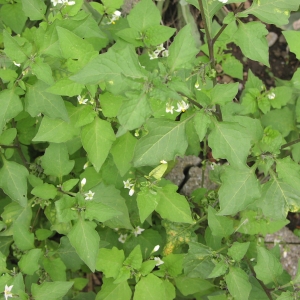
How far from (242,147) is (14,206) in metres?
1.81

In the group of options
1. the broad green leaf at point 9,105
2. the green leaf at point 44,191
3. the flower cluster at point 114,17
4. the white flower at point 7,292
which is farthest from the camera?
the flower cluster at point 114,17

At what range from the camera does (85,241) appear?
2.27 m

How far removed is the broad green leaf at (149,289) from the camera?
2.56 m

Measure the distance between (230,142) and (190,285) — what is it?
4.68 feet

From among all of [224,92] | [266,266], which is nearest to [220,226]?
[266,266]

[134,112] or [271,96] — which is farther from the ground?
[134,112]

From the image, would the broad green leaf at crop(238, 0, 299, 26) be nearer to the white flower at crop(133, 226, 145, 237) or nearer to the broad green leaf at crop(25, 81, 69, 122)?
the broad green leaf at crop(25, 81, 69, 122)

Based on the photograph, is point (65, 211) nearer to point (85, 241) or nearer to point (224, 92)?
point (85, 241)

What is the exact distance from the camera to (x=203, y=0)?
7.25ft

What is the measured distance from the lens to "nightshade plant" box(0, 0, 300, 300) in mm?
1966

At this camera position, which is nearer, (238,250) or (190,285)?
(238,250)

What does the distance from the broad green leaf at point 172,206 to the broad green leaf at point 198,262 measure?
202 millimetres

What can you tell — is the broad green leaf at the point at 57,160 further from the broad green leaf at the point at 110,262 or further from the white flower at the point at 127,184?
the broad green leaf at the point at 110,262

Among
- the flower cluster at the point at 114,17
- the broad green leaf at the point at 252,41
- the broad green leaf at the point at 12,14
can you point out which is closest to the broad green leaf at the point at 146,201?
the broad green leaf at the point at 252,41
